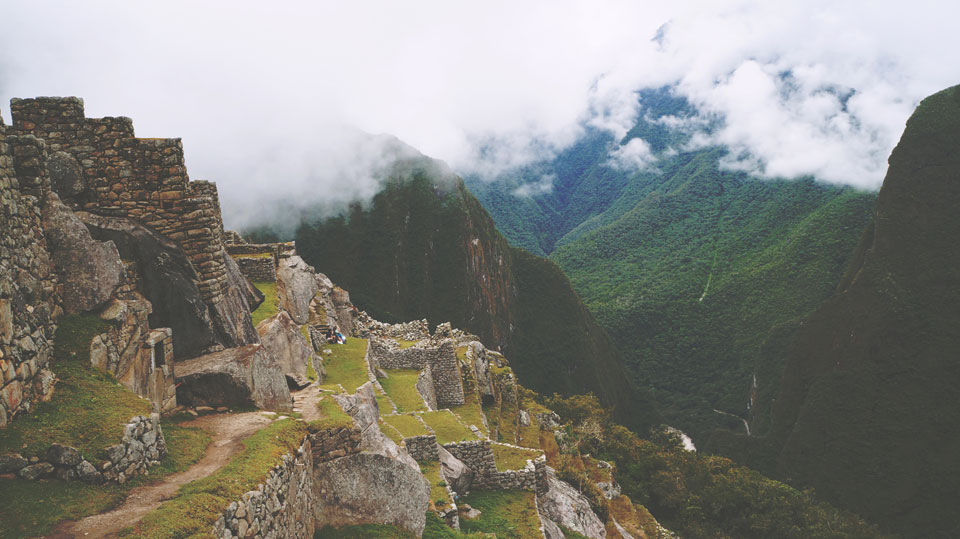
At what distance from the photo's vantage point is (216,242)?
11547mm

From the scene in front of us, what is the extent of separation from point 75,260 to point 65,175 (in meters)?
2.77

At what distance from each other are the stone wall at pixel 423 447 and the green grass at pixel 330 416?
134 inches

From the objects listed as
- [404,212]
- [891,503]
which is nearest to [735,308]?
[891,503]

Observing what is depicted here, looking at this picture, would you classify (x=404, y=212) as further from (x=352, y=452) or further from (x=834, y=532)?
(x=352, y=452)

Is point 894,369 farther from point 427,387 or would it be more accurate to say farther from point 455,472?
point 455,472

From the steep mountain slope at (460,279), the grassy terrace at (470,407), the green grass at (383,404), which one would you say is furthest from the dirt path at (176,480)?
the steep mountain slope at (460,279)

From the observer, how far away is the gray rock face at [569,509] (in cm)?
1722

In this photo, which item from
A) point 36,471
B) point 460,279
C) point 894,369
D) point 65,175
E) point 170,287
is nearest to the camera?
point 36,471

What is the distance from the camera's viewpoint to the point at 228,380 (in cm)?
983

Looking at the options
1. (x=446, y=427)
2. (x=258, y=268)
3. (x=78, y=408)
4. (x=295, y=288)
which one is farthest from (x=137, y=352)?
(x=295, y=288)

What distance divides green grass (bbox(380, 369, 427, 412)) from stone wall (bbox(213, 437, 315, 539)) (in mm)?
10027

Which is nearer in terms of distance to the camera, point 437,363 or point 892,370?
point 437,363

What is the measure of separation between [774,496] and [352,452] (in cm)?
3939

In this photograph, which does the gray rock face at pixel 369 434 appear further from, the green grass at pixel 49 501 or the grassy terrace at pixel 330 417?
the green grass at pixel 49 501
